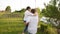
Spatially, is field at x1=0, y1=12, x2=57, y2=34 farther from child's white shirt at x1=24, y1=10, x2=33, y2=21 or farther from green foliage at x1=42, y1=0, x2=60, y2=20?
green foliage at x1=42, y1=0, x2=60, y2=20

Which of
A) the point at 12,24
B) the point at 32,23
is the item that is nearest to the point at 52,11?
the point at 32,23

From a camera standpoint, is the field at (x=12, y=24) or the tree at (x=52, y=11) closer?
the field at (x=12, y=24)

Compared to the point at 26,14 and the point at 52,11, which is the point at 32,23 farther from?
the point at 52,11

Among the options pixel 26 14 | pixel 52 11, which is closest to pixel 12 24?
pixel 26 14

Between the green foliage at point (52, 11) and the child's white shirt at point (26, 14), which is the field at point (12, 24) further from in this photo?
the green foliage at point (52, 11)

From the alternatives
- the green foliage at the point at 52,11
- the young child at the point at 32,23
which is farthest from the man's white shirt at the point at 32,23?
the green foliage at the point at 52,11

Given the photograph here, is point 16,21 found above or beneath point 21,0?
beneath

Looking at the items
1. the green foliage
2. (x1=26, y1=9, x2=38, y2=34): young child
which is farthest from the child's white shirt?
the green foliage

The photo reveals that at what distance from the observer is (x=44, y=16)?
4.01 metres

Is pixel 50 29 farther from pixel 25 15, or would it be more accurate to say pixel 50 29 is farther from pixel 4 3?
pixel 4 3

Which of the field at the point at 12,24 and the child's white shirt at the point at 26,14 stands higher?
the child's white shirt at the point at 26,14

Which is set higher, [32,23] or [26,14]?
[26,14]

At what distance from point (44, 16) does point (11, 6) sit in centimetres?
53

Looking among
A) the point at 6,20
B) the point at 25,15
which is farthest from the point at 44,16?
the point at 6,20
